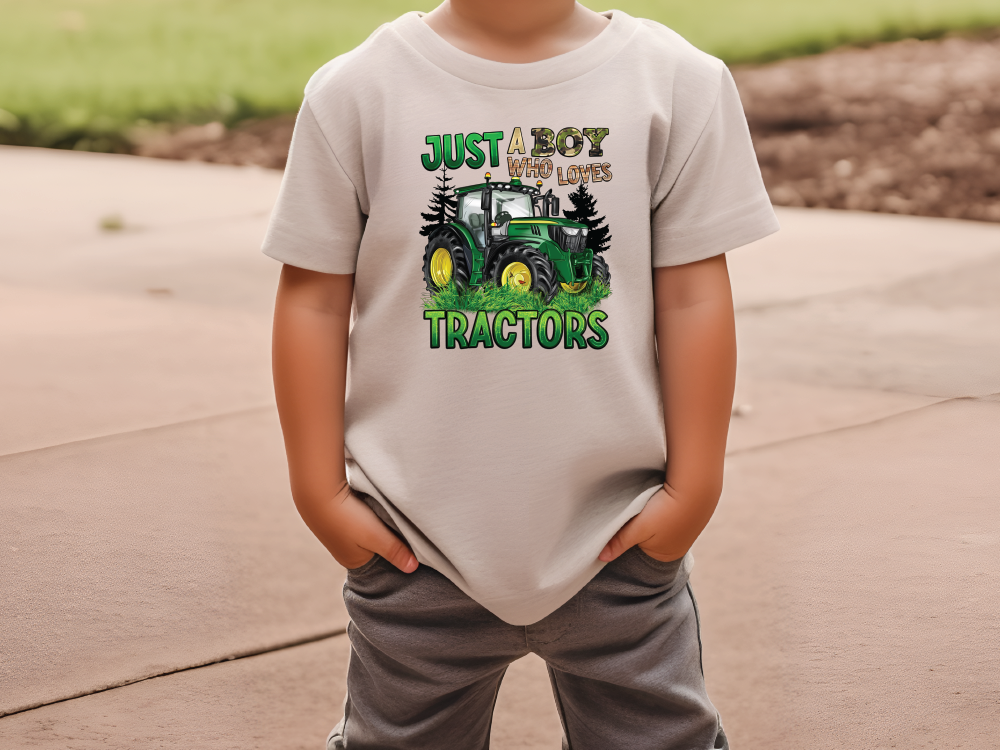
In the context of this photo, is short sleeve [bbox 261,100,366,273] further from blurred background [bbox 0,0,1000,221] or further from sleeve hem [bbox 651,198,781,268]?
blurred background [bbox 0,0,1000,221]

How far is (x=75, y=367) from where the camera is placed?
387 cm

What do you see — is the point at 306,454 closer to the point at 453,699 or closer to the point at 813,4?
the point at 453,699

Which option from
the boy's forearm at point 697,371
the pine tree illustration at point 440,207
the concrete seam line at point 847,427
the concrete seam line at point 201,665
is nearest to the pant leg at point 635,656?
the boy's forearm at point 697,371

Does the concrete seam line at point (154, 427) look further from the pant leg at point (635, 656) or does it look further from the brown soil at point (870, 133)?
the brown soil at point (870, 133)

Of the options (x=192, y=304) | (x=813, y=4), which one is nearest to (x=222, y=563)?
(x=192, y=304)

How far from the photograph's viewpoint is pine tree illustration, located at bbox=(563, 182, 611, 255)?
130cm

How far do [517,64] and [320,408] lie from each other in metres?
0.46

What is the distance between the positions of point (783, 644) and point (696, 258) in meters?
1.28

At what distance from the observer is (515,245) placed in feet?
4.26

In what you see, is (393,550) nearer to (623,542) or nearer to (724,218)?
(623,542)

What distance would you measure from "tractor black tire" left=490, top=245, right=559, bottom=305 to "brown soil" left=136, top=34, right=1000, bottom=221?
5.65 m

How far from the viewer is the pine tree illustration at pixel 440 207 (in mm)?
1291

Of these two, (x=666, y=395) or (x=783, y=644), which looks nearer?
(x=666, y=395)

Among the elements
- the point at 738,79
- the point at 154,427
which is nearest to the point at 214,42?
the point at 738,79
